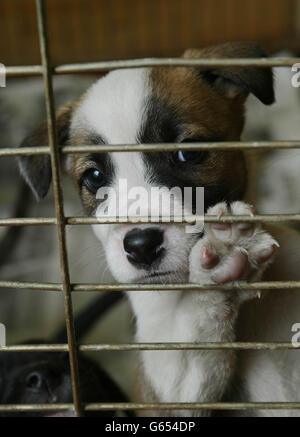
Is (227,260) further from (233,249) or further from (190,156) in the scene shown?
(190,156)

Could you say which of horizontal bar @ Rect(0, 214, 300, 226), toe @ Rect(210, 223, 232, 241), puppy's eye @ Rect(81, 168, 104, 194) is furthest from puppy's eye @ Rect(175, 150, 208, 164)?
horizontal bar @ Rect(0, 214, 300, 226)

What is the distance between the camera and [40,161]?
1763 mm

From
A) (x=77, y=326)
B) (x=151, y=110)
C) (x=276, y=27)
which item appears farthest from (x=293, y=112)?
(x=151, y=110)

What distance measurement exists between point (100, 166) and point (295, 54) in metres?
1.97

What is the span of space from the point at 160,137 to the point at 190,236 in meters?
0.30

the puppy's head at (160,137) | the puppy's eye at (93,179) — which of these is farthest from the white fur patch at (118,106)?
the puppy's eye at (93,179)

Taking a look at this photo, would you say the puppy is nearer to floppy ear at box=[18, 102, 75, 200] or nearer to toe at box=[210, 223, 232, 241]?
toe at box=[210, 223, 232, 241]

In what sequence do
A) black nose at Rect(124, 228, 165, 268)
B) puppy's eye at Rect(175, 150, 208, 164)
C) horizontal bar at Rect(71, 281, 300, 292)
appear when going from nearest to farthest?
1. horizontal bar at Rect(71, 281, 300, 292)
2. black nose at Rect(124, 228, 165, 268)
3. puppy's eye at Rect(175, 150, 208, 164)

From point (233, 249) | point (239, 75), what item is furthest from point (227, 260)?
point (239, 75)

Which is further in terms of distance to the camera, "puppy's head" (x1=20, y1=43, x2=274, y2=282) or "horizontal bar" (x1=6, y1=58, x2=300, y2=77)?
"puppy's head" (x1=20, y1=43, x2=274, y2=282)

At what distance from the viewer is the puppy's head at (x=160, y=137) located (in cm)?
130

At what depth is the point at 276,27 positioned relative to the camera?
3.78 metres

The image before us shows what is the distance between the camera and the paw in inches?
44.6

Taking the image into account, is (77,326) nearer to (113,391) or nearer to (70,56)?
(113,391)
